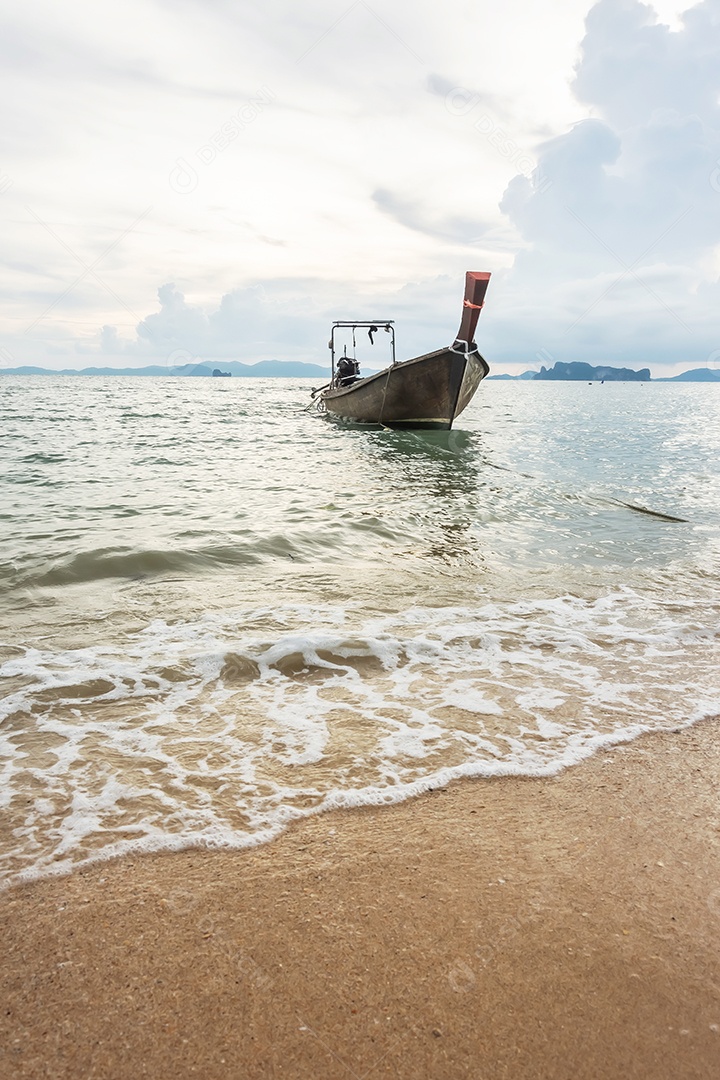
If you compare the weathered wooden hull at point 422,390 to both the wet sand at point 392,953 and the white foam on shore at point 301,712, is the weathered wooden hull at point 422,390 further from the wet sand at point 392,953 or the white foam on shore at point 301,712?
the wet sand at point 392,953

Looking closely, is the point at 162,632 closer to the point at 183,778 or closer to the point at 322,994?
the point at 183,778

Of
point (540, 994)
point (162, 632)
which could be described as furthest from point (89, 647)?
point (540, 994)

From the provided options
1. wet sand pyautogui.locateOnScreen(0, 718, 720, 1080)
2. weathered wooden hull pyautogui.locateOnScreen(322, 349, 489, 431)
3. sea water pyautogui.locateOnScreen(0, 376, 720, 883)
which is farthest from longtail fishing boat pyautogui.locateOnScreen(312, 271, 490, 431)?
wet sand pyautogui.locateOnScreen(0, 718, 720, 1080)

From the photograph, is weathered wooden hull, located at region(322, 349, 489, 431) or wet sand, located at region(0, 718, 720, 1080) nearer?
wet sand, located at region(0, 718, 720, 1080)

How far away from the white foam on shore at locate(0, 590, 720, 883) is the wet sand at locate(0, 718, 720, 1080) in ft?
A: 1.01

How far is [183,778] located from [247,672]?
1.36m

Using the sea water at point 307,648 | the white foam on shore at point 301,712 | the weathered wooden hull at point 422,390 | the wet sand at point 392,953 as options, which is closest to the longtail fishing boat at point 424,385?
the weathered wooden hull at point 422,390

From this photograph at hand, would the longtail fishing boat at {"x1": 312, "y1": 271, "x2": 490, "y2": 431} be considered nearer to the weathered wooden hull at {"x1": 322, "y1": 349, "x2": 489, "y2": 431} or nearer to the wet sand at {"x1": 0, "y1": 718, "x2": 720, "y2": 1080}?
the weathered wooden hull at {"x1": 322, "y1": 349, "x2": 489, "y2": 431}

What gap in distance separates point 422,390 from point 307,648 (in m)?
17.9

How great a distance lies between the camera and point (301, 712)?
395 cm

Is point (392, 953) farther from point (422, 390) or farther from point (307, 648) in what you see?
point (422, 390)

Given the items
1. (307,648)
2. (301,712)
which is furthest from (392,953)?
(307,648)

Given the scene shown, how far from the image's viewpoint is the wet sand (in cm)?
178

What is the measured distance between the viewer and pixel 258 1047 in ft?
5.90
